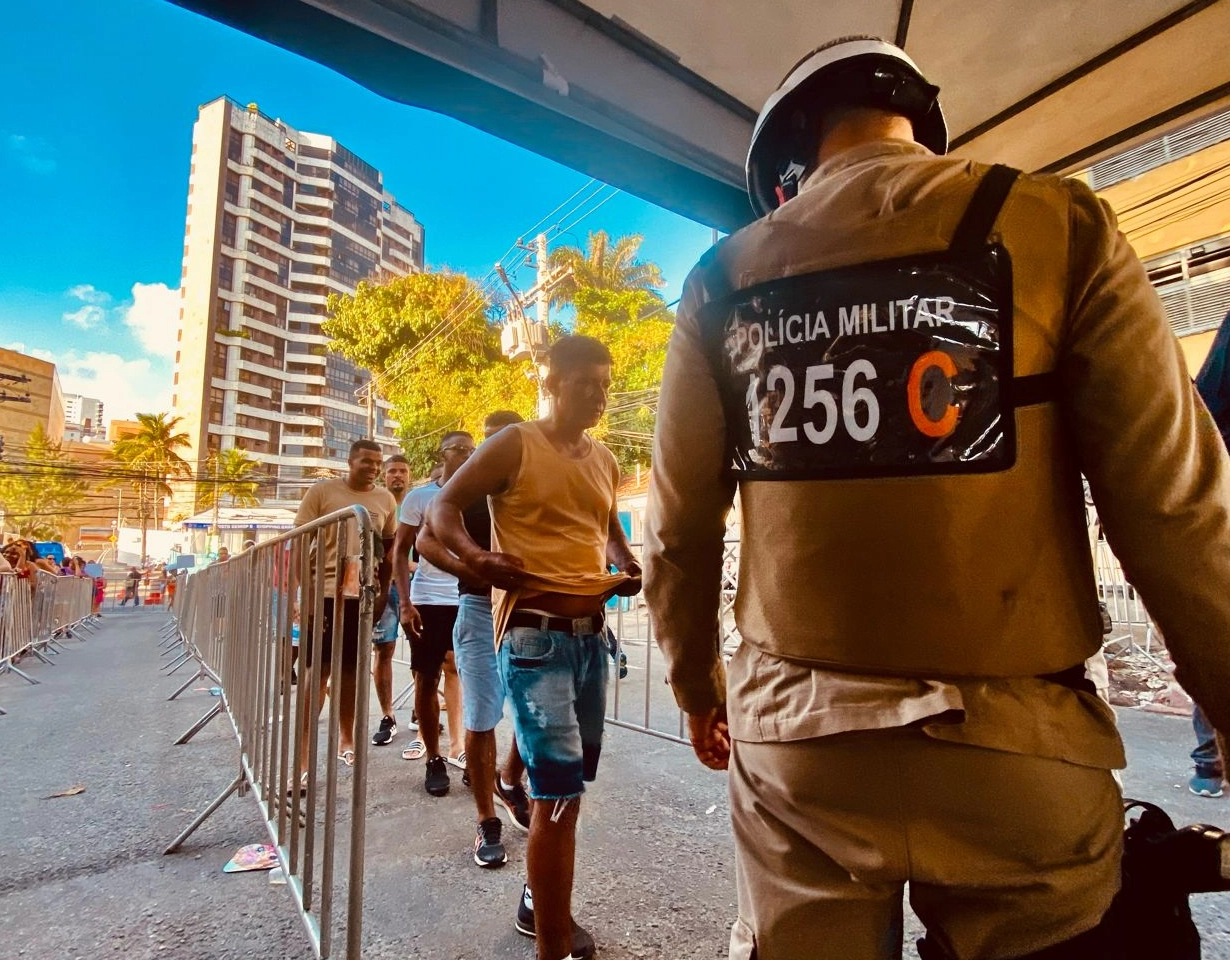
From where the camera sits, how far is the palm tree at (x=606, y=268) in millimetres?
27688

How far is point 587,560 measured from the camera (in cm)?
245

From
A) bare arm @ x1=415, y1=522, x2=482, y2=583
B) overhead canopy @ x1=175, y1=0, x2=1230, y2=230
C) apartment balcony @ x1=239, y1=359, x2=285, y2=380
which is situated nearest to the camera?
overhead canopy @ x1=175, y1=0, x2=1230, y2=230

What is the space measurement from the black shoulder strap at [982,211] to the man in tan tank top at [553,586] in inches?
61.3

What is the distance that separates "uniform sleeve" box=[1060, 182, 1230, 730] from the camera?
0.88 metres

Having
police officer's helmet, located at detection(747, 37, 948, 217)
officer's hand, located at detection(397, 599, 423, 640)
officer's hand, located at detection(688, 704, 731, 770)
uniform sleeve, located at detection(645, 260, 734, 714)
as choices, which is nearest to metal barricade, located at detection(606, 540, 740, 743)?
officer's hand, located at detection(397, 599, 423, 640)

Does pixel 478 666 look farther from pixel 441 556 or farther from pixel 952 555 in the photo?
pixel 952 555

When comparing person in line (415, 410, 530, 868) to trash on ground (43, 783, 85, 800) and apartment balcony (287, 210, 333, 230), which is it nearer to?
trash on ground (43, 783, 85, 800)

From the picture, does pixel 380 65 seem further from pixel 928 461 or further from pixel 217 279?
pixel 217 279

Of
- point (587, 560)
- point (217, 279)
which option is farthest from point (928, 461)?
point (217, 279)

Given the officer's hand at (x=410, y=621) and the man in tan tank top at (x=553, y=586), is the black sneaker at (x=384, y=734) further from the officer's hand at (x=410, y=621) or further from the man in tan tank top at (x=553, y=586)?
the man in tan tank top at (x=553, y=586)

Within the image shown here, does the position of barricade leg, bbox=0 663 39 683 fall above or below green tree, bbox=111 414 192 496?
below

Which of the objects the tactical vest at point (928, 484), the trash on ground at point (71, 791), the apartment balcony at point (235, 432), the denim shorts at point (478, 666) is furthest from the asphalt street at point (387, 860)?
the apartment balcony at point (235, 432)

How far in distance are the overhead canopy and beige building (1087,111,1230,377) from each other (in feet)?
28.3

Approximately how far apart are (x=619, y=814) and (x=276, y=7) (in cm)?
350
